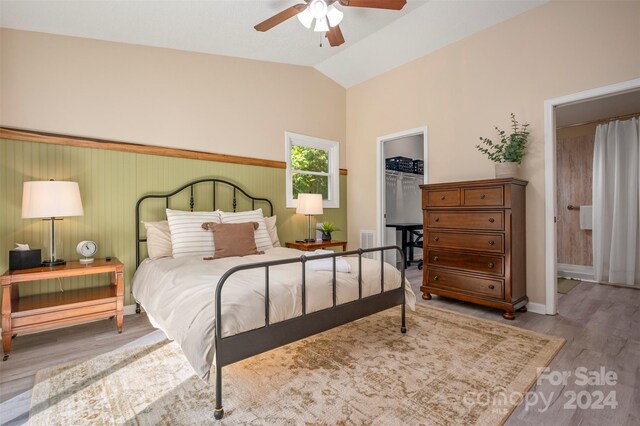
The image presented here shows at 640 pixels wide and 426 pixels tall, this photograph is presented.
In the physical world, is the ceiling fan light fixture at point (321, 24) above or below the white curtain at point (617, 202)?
above

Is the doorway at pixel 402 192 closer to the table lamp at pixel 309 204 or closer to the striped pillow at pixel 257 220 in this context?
the table lamp at pixel 309 204

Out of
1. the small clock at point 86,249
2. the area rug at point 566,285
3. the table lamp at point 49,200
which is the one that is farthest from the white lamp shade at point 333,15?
the area rug at point 566,285

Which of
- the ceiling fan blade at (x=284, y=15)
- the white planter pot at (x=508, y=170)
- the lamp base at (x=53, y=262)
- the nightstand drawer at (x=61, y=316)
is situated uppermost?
the ceiling fan blade at (x=284, y=15)

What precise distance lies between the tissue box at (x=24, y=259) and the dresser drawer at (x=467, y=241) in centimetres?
386

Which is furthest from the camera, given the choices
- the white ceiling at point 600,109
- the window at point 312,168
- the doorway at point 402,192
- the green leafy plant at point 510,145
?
the doorway at point 402,192

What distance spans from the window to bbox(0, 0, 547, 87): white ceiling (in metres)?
1.17

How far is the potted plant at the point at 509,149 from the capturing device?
3289 millimetres

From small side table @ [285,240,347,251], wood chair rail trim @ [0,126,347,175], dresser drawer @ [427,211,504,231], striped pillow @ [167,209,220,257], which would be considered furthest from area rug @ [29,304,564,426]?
wood chair rail trim @ [0,126,347,175]

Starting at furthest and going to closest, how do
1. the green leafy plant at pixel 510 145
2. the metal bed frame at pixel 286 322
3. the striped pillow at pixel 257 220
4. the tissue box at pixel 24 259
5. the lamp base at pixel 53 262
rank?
the striped pillow at pixel 257 220, the green leafy plant at pixel 510 145, the lamp base at pixel 53 262, the tissue box at pixel 24 259, the metal bed frame at pixel 286 322

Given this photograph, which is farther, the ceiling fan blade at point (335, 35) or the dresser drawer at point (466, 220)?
the dresser drawer at point (466, 220)

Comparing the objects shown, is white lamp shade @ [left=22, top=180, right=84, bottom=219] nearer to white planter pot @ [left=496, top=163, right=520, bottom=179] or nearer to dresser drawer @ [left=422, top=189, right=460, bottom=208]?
dresser drawer @ [left=422, top=189, right=460, bottom=208]

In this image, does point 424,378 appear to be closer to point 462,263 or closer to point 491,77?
point 462,263

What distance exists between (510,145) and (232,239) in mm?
3047

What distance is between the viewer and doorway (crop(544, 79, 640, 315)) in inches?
123
